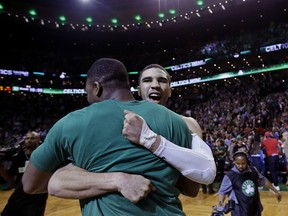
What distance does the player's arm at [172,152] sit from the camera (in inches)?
45.2

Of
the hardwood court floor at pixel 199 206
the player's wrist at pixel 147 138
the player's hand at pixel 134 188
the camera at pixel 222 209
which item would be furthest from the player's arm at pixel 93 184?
the hardwood court floor at pixel 199 206

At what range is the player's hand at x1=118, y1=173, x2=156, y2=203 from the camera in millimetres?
1117

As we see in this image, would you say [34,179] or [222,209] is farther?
[222,209]

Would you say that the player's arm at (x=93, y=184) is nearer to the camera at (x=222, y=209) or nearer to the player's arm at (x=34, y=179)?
the player's arm at (x=34, y=179)

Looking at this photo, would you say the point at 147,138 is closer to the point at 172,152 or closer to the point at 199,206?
the point at 172,152

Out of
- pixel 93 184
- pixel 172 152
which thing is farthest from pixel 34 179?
pixel 172 152

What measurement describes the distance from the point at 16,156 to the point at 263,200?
25.1 ft

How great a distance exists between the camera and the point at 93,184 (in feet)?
3.82

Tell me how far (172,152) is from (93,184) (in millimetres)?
332

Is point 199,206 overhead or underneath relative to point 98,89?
underneath

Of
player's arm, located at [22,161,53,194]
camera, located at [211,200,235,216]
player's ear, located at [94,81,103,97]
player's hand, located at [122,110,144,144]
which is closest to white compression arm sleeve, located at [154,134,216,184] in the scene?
player's hand, located at [122,110,144,144]

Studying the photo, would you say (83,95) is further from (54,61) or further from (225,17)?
(225,17)

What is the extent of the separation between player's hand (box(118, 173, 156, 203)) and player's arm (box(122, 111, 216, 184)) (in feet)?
0.41

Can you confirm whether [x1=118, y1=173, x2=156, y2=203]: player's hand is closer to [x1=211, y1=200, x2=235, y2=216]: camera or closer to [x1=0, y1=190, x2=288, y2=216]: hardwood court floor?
[x1=211, y1=200, x2=235, y2=216]: camera
